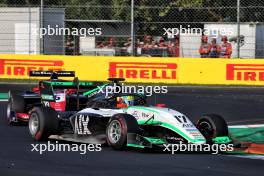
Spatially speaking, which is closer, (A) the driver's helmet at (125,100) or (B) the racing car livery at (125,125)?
(B) the racing car livery at (125,125)

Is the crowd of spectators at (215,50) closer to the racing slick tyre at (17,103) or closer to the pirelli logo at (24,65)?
the pirelli logo at (24,65)

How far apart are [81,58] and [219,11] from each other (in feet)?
22.5

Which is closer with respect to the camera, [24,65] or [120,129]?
[120,129]

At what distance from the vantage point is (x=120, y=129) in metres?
10.4

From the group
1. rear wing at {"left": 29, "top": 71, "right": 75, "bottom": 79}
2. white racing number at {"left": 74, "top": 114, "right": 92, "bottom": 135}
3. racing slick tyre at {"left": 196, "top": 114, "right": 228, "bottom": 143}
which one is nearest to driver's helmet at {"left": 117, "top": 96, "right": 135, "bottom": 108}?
white racing number at {"left": 74, "top": 114, "right": 92, "bottom": 135}

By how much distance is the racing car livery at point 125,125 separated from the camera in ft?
34.0

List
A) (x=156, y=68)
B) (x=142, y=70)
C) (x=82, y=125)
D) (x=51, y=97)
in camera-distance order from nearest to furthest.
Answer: (x=82, y=125)
(x=51, y=97)
(x=156, y=68)
(x=142, y=70)

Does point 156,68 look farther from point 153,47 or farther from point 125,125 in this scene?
point 125,125

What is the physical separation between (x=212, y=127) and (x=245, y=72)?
12.5 m

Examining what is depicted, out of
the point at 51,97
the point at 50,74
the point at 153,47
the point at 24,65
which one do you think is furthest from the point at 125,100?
the point at 153,47

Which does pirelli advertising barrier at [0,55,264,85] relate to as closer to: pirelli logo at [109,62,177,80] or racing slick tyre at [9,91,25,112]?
pirelli logo at [109,62,177,80]

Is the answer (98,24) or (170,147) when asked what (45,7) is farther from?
(170,147)

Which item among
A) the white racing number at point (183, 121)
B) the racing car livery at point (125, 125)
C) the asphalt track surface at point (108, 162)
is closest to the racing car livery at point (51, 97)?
the asphalt track surface at point (108, 162)

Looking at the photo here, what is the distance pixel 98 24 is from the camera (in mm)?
31172
